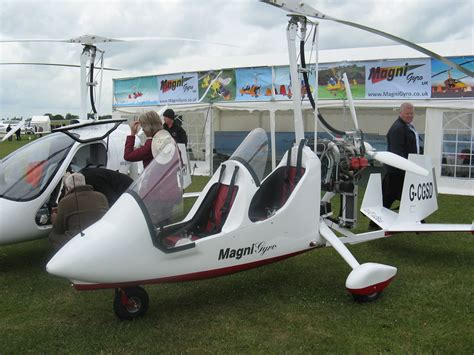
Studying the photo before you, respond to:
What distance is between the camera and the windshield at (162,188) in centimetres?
355

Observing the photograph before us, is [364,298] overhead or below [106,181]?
below

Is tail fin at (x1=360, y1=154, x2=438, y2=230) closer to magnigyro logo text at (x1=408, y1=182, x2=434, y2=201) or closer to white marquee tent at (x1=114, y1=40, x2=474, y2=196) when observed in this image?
magnigyro logo text at (x1=408, y1=182, x2=434, y2=201)

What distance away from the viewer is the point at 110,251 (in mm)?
3287

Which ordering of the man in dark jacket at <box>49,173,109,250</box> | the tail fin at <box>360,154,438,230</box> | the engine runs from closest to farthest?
1. the man in dark jacket at <box>49,173,109,250</box>
2. the engine
3. the tail fin at <box>360,154,438,230</box>

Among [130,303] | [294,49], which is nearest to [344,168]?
[294,49]

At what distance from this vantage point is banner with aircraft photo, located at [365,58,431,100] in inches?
Answer: 421

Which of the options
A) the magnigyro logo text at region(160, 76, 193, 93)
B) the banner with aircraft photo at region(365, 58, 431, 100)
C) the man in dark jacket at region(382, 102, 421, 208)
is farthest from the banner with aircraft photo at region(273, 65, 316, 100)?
the man in dark jacket at region(382, 102, 421, 208)

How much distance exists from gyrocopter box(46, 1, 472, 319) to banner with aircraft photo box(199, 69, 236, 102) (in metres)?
9.21

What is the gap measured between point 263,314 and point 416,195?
8.35 feet

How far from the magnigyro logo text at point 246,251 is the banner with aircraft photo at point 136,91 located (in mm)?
12456

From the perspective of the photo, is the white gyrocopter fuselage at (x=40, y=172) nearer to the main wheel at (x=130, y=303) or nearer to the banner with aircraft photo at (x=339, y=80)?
the main wheel at (x=130, y=303)

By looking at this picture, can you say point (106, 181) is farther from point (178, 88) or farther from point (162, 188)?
point (178, 88)

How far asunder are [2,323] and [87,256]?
1.31 m

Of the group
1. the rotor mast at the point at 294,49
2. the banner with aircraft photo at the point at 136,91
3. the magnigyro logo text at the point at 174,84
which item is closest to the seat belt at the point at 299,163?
the rotor mast at the point at 294,49
